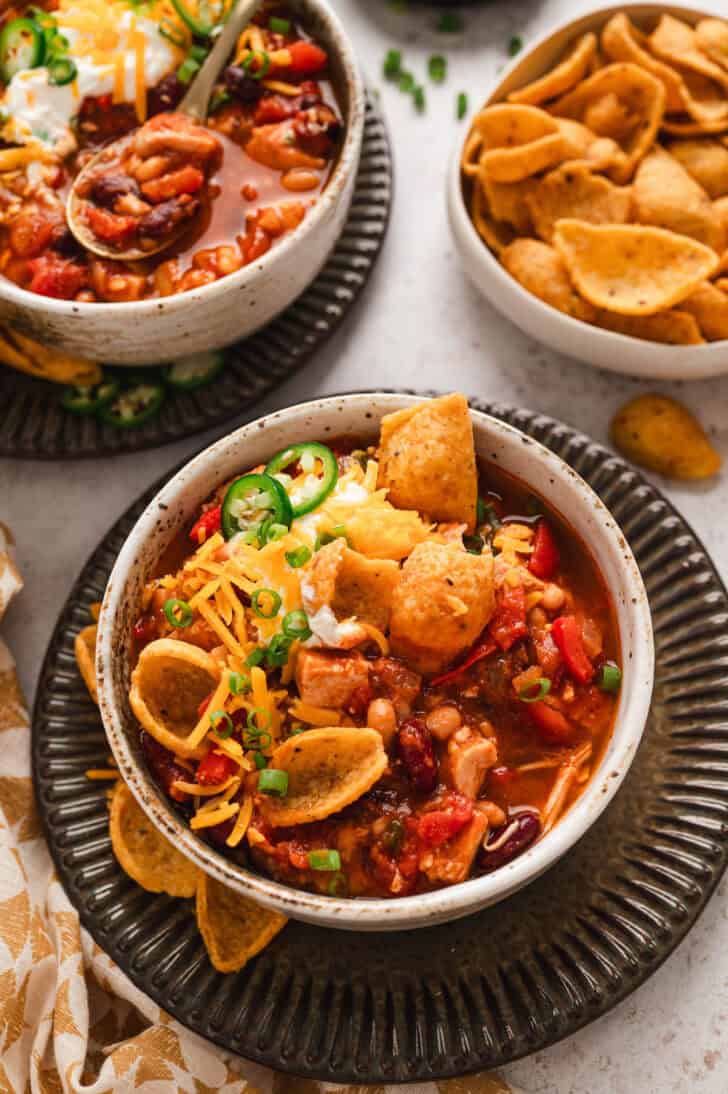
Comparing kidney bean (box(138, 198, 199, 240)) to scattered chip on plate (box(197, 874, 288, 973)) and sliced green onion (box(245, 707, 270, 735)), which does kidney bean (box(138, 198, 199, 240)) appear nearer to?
sliced green onion (box(245, 707, 270, 735))

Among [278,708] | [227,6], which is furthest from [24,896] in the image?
[227,6]

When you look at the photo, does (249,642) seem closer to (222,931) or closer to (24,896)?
(222,931)

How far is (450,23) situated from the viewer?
400cm

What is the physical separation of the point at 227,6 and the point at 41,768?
7.02 ft

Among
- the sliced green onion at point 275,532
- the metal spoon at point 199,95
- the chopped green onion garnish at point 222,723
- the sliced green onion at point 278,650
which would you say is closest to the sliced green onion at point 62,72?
the metal spoon at point 199,95

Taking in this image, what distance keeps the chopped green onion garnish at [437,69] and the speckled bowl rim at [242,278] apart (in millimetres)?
640

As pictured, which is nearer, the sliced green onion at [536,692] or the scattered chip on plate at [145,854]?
the sliced green onion at [536,692]

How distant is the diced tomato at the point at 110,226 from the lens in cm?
332

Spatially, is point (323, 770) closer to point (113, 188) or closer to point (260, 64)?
point (113, 188)

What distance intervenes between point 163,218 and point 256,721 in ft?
4.79

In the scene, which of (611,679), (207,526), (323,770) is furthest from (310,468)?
(611,679)

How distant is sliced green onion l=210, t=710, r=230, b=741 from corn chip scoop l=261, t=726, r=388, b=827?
0.11 metres

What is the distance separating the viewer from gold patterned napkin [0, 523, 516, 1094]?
2.96 metres

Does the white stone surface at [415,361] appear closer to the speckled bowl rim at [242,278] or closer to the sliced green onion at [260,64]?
the speckled bowl rim at [242,278]
